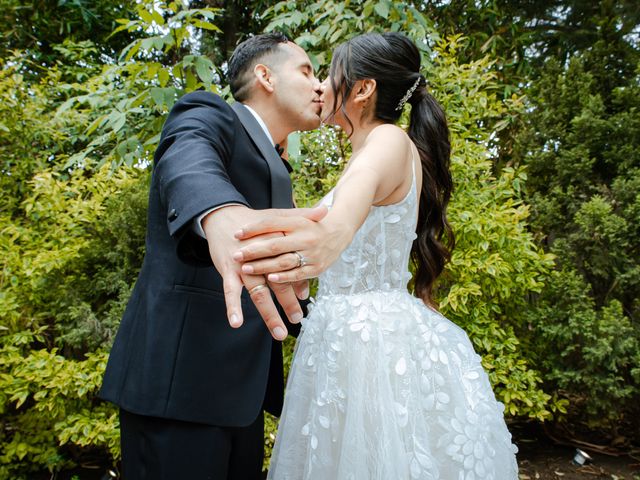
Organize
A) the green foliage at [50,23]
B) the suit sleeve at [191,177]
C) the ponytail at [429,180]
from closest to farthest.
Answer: the suit sleeve at [191,177] < the ponytail at [429,180] < the green foliage at [50,23]

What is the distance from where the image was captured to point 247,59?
2061 mm

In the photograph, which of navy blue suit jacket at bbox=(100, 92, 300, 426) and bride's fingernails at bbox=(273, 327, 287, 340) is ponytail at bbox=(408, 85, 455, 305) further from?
bride's fingernails at bbox=(273, 327, 287, 340)

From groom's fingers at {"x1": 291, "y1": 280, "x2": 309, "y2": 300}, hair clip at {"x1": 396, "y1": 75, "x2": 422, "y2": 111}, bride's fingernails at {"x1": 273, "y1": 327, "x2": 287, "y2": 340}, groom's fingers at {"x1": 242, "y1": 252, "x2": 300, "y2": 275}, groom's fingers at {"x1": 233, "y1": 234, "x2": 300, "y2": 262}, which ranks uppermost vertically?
hair clip at {"x1": 396, "y1": 75, "x2": 422, "y2": 111}

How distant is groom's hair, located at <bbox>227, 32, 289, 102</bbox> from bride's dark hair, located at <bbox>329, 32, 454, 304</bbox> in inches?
14.6

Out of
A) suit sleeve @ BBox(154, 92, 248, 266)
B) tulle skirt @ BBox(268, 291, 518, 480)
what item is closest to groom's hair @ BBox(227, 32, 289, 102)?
suit sleeve @ BBox(154, 92, 248, 266)

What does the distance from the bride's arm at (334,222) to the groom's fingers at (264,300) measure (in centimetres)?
2

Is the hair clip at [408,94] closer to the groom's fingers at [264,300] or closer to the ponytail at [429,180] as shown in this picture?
the ponytail at [429,180]

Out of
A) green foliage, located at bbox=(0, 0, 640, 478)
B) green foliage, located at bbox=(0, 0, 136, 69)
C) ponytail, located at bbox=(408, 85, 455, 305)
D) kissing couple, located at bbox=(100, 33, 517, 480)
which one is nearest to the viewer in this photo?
kissing couple, located at bbox=(100, 33, 517, 480)

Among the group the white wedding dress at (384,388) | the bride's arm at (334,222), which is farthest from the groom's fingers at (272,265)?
the white wedding dress at (384,388)

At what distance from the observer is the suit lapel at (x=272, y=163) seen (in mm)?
1601

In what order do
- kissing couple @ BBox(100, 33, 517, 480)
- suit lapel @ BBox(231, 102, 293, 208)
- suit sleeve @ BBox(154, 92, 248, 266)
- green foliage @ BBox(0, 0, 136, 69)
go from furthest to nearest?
green foliage @ BBox(0, 0, 136, 69)
suit lapel @ BBox(231, 102, 293, 208)
kissing couple @ BBox(100, 33, 517, 480)
suit sleeve @ BBox(154, 92, 248, 266)

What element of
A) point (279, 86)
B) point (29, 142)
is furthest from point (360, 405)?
point (29, 142)

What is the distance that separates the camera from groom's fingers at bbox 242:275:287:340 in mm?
856

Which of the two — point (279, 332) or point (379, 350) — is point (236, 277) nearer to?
point (279, 332)
